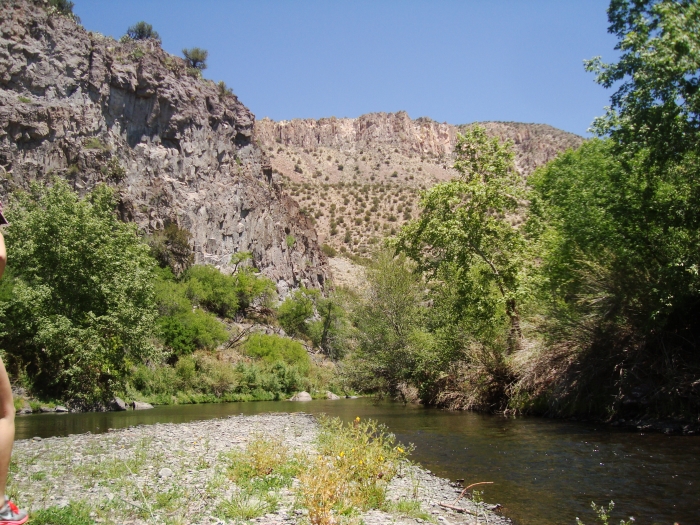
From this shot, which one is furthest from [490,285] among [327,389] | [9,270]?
[327,389]

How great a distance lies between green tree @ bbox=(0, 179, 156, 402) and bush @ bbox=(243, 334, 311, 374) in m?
24.4

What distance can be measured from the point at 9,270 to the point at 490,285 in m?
26.5

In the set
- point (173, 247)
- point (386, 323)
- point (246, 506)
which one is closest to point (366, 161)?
point (173, 247)

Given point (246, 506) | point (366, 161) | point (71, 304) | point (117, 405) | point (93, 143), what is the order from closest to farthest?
1. point (246, 506)
2. point (71, 304)
3. point (117, 405)
4. point (93, 143)
5. point (366, 161)

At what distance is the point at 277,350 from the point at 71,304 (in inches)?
1141

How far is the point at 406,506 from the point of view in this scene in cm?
750

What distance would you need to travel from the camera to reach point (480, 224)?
23.2m

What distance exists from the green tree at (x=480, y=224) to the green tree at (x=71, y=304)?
53.4ft

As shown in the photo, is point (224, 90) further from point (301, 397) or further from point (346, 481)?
point (346, 481)

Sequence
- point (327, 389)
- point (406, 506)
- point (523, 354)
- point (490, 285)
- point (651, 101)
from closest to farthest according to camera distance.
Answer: point (406, 506), point (651, 101), point (523, 354), point (490, 285), point (327, 389)

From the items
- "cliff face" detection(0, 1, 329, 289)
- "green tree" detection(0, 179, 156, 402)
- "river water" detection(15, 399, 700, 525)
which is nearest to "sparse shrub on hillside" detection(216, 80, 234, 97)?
"cliff face" detection(0, 1, 329, 289)

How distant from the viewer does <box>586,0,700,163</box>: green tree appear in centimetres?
1248

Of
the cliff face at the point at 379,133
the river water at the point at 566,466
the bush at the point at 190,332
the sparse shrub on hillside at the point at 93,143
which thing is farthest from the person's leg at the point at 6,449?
the cliff face at the point at 379,133

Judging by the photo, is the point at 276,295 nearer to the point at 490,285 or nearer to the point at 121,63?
the point at 121,63
